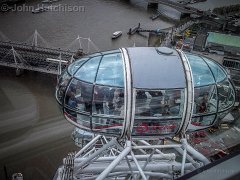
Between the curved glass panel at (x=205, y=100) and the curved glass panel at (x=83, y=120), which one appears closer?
the curved glass panel at (x=205, y=100)

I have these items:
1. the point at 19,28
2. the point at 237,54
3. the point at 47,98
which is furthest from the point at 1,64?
the point at 237,54

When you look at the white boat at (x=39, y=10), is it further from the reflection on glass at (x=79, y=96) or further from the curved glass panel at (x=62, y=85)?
the reflection on glass at (x=79, y=96)

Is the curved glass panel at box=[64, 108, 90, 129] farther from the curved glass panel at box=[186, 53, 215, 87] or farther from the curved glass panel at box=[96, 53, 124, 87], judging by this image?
the curved glass panel at box=[186, 53, 215, 87]

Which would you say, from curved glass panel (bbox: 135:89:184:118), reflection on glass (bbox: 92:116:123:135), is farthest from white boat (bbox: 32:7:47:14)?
curved glass panel (bbox: 135:89:184:118)

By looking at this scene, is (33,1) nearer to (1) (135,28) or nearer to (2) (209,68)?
(1) (135,28)

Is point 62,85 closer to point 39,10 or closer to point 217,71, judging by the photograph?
point 217,71

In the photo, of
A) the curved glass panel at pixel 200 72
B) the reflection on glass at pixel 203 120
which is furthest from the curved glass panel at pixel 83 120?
the curved glass panel at pixel 200 72

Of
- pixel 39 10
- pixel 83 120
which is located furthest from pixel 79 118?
pixel 39 10
